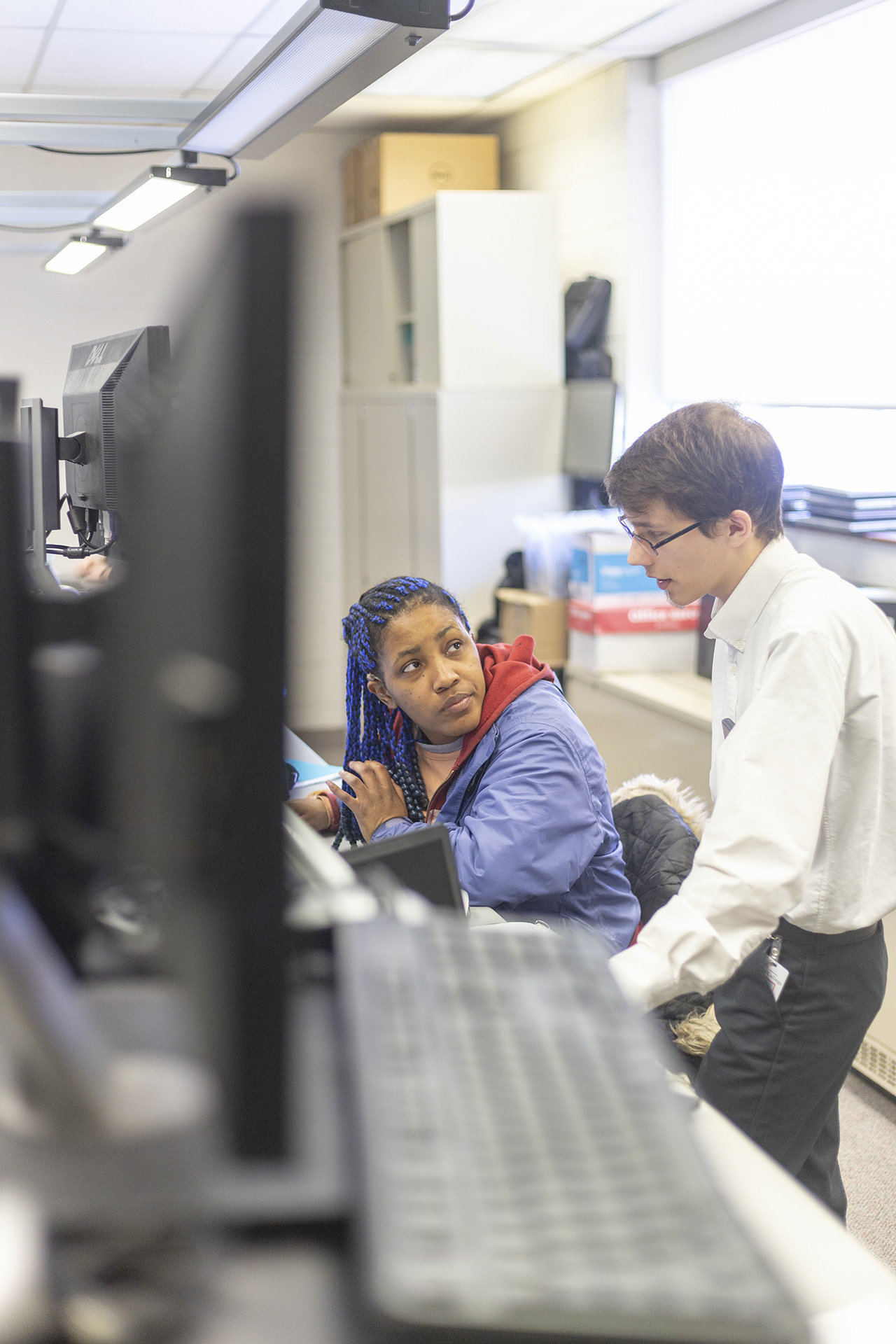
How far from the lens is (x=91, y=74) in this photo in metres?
4.50

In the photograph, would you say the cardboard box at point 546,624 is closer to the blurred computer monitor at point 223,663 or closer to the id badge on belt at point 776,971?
the id badge on belt at point 776,971

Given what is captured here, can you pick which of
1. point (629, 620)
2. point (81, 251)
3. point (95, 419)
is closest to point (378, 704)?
point (95, 419)

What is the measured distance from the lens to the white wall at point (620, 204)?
4.40 metres

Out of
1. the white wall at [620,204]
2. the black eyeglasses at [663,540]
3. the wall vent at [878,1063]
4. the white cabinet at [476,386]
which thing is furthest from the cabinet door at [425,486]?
the black eyeglasses at [663,540]

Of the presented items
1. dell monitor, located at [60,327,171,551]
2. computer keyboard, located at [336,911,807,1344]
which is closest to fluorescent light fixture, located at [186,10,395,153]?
dell monitor, located at [60,327,171,551]

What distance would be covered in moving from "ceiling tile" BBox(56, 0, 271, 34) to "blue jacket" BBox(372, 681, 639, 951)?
2873 mm

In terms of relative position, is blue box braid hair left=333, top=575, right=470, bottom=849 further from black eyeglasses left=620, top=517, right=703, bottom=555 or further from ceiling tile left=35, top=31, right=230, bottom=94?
ceiling tile left=35, top=31, right=230, bottom=94

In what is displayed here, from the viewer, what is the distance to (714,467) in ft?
5.41

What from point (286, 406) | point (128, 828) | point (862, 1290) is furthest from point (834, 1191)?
point (286, 406)

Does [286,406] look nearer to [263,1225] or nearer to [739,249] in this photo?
[263,1225]

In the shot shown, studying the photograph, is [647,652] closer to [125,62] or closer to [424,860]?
[125,62]

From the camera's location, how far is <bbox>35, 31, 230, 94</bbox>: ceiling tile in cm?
402

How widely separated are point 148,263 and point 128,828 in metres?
5.94

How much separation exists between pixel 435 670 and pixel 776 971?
68 cm
